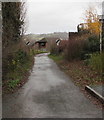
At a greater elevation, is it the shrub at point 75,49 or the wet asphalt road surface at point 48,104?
the shrub at point 75,49

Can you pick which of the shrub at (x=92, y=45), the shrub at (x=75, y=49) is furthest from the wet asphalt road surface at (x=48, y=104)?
the shrub at (x=92, y=45)

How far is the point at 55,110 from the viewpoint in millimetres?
5078

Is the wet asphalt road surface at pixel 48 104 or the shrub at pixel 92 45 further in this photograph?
the shrub at pixel 92 45

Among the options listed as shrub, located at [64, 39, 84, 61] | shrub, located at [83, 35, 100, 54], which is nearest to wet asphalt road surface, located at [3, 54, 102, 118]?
shrub, located at [64, 39, 84, 61]

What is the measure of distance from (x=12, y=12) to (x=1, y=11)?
1.05 metres

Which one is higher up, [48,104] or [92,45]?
[92,45]

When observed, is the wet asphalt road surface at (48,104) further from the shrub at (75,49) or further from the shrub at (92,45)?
the shrub at (92,45)

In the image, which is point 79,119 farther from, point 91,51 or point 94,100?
point 91,51

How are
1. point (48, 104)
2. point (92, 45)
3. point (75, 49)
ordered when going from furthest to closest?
point (75, 49) < point (92, 45) < point (48, 104)

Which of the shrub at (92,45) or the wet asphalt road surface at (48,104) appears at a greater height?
the shrub at (92,45)

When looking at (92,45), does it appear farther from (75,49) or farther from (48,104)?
(48,104)

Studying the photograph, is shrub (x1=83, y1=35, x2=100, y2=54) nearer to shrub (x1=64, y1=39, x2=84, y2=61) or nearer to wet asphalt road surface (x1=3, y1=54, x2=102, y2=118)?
shrub (x1=64, y1=39, x2=84, y2=61)

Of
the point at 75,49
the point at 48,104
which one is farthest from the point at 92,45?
the point at 48,104

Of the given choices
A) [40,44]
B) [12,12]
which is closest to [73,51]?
[12,12]
